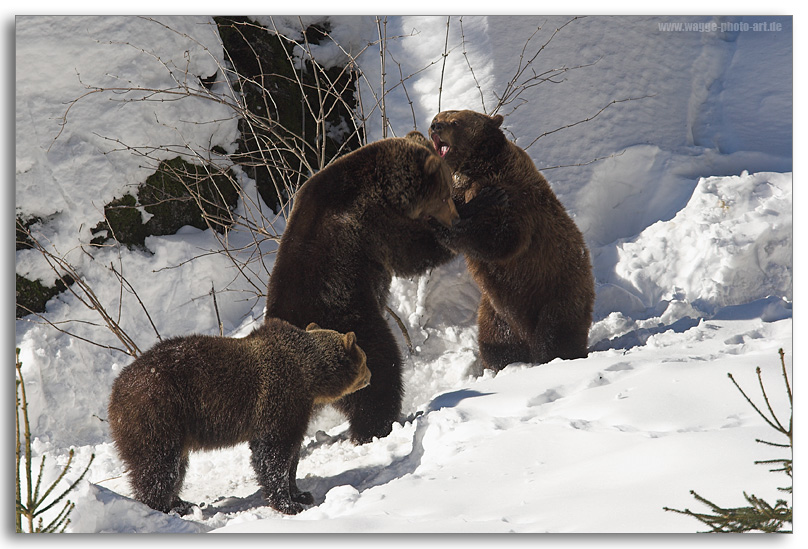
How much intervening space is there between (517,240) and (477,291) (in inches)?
54.1

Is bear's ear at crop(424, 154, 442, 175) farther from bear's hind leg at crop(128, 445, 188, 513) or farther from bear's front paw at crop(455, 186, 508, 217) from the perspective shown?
bear's hind leg at crop(128, 445, 188, 513)

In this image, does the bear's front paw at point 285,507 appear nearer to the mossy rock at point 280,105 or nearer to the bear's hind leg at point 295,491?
the bear's hind leg at point 295,491

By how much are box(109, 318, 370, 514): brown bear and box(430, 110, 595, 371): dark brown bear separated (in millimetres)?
1214

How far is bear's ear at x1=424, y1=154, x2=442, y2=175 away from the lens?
394 centimetres

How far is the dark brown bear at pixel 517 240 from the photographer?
4.18m

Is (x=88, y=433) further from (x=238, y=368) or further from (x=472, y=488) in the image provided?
(x=472, y=488)

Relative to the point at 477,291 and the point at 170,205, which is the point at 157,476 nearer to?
the point at 170,205

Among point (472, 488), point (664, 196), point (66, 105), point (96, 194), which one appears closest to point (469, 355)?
point (664, 196)

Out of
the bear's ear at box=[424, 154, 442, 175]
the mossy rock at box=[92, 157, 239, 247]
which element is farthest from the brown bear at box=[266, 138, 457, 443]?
the mossy rock at box=[92, 157, 239, 247]

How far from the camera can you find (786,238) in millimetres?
4348

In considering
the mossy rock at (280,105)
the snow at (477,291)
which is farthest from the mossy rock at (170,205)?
the mossy rock at (280,105)

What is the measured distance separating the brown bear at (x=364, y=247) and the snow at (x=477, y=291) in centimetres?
28
